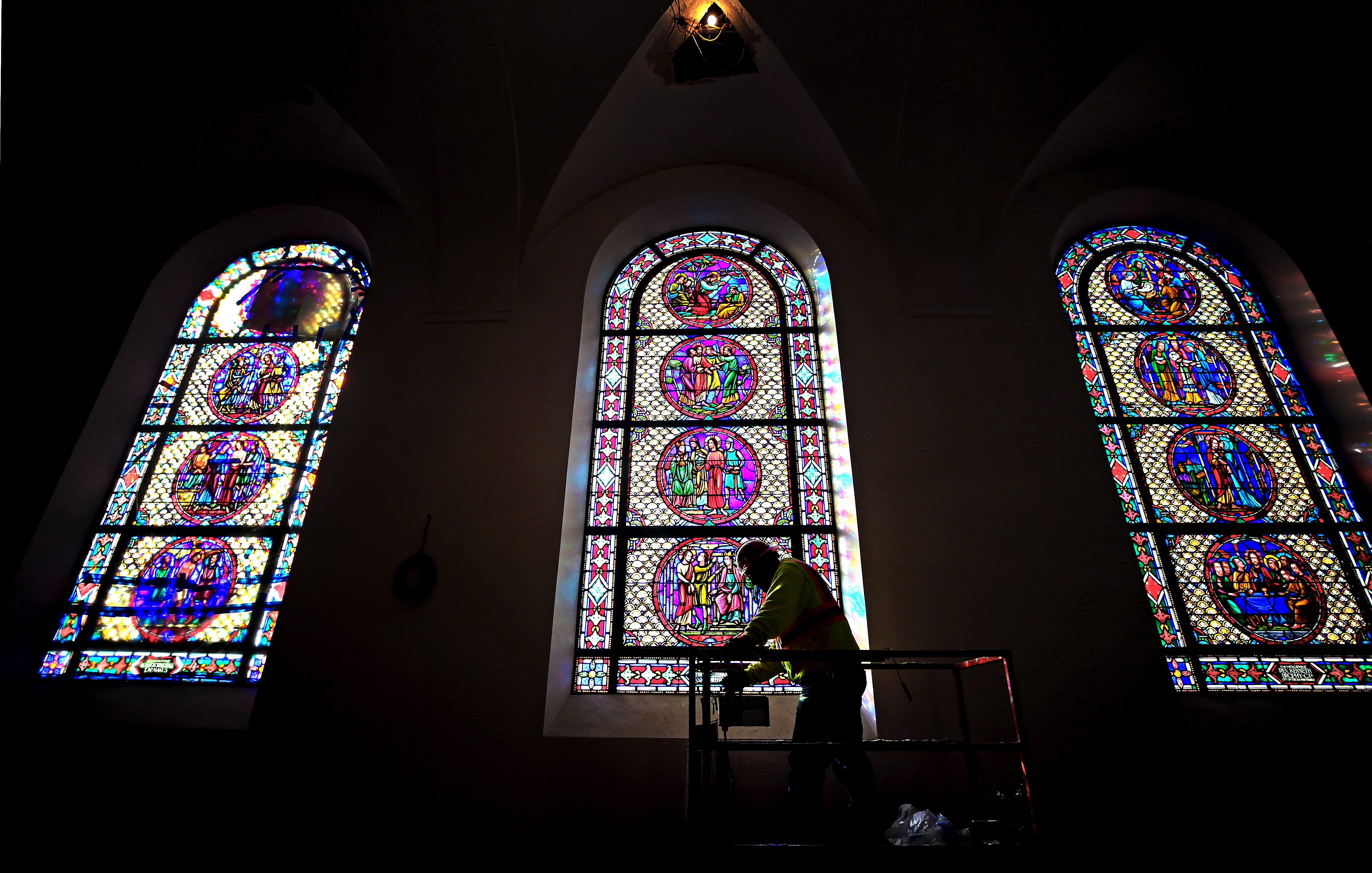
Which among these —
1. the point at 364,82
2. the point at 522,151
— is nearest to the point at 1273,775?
the point at 522,151

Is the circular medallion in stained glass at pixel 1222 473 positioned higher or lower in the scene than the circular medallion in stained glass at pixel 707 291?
lower

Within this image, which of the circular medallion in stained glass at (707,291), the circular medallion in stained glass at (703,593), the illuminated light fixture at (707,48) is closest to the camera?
the circular medallion in stained glass at (703,593)

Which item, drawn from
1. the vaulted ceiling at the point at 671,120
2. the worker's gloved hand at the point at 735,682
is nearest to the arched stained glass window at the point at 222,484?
the vaulted ceiling at the point at 671,120

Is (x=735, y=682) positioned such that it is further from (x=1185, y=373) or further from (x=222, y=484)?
(x=1185, y=373)

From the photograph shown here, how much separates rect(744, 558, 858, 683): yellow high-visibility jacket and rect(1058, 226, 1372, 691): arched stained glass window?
2.14 meters

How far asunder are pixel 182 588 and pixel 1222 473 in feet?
22.2

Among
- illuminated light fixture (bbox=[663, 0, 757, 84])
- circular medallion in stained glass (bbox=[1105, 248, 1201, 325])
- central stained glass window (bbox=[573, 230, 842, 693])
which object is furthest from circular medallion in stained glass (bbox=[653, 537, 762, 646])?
circular medallion in stained glass (bbox=[1105, 248, 1201, 325])

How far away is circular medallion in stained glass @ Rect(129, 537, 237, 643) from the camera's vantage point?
175 inches

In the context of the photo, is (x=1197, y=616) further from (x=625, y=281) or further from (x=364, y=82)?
(x=364, y=82)

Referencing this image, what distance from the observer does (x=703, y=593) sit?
14.3 ft

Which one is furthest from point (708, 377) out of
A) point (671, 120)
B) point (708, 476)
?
point (671, 120)

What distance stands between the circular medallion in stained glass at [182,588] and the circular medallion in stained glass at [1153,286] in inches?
260

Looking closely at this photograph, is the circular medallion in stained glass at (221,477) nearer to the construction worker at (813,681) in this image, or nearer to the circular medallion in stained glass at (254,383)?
the circular medallion in stained glass at (254,383)

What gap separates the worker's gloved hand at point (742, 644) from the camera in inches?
109
